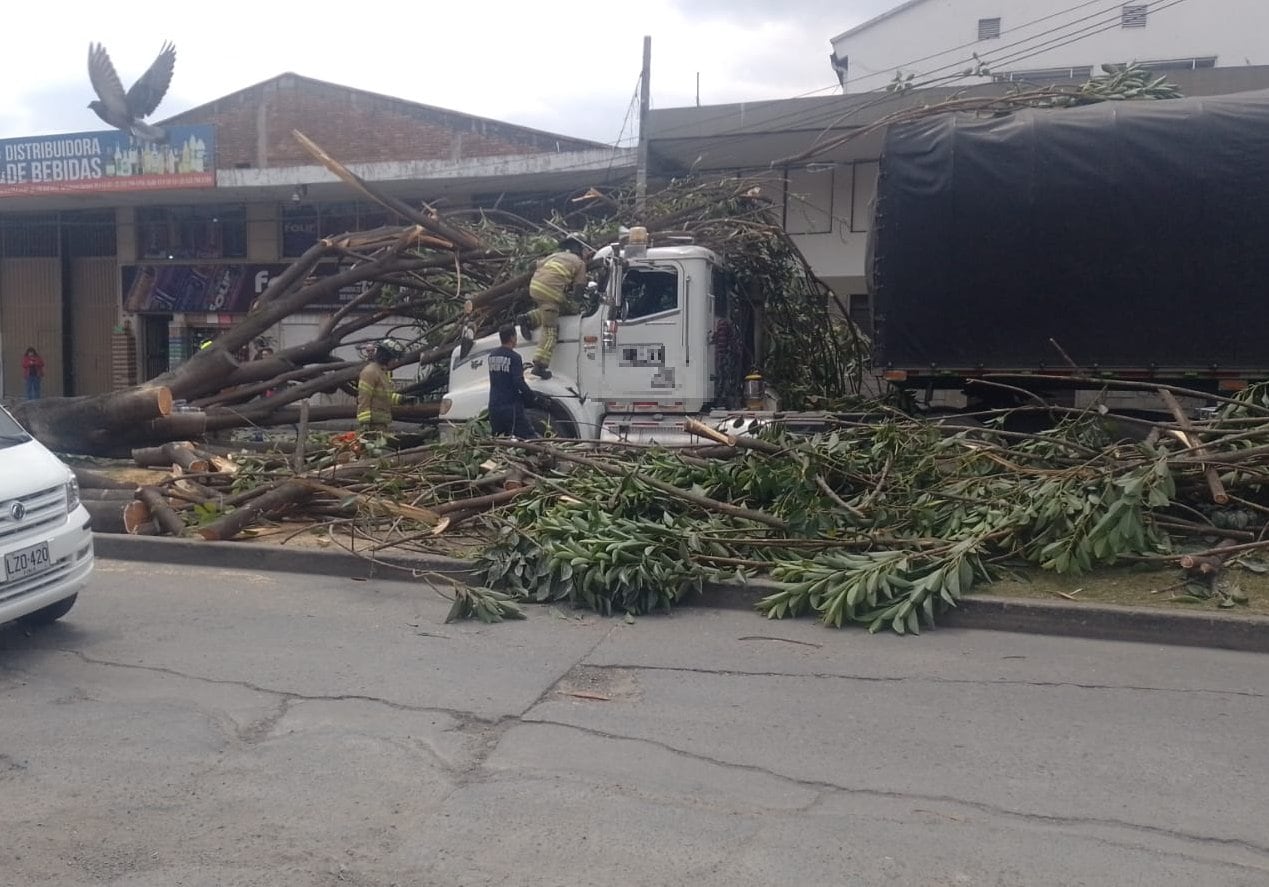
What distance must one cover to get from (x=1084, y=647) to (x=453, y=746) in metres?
3.83

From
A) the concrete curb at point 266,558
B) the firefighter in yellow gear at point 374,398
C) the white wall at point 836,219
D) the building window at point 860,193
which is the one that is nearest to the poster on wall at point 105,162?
the firefighter in yellow gear at point 374,398

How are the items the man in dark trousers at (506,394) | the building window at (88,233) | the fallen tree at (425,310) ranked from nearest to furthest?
the man in dark trousers at (506,394), the fallen tree at (425,310), the building window at (88,233)

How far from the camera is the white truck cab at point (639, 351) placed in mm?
11305

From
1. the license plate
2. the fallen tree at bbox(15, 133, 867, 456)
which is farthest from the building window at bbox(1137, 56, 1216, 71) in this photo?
the license plate

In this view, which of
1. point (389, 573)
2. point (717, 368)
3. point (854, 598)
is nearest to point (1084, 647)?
point (854, 598)

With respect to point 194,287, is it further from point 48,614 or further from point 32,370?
point 48,614

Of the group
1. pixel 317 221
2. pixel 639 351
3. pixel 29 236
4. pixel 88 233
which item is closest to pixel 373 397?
pixel 639 351

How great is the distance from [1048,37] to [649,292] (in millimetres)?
21198

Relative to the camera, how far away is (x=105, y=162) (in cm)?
2102

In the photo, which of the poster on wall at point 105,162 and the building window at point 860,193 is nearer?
the building window at point 860,193

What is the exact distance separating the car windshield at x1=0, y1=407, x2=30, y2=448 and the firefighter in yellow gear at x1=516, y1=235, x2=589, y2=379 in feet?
17.6

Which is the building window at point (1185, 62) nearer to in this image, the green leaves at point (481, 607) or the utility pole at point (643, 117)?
the utility pole at point (643, 117)

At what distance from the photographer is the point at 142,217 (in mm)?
24062

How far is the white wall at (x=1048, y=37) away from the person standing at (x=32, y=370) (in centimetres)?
1937
